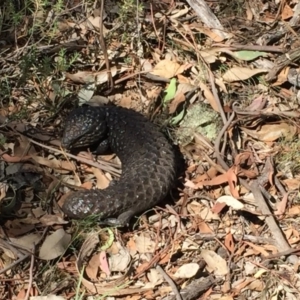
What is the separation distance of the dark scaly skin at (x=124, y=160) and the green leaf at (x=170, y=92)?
0.27 meters

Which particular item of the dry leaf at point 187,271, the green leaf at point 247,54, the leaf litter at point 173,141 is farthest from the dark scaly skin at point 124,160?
the green leaf at point 247,54

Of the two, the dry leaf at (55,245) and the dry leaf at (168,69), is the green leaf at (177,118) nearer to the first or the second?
the dry leaf at (168,69)

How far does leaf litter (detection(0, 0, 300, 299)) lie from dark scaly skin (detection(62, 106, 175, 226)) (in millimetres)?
86

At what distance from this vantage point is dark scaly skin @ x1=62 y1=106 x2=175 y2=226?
338 cm

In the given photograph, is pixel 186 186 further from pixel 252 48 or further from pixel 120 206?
pixel 252 48

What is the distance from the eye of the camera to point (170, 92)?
402 centimetres

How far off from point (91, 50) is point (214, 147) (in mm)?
1002

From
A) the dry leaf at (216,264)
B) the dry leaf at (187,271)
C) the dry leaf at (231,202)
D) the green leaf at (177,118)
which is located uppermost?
the green leaf at (177,118)

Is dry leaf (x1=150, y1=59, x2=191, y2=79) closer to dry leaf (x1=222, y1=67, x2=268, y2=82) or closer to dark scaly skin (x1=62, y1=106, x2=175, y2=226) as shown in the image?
dry leaf (x1=222, y1=67, x2=268, y2=82)

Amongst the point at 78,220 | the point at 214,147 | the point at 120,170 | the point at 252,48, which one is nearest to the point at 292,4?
the point at 252,48

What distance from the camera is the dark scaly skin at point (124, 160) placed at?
11.1 ft

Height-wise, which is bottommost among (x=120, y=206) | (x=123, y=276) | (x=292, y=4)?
(x=123, y=276)

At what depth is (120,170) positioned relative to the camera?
3.71m

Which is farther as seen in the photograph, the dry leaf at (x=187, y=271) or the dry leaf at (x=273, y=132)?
the dry leaf at (x=273, y=132)
